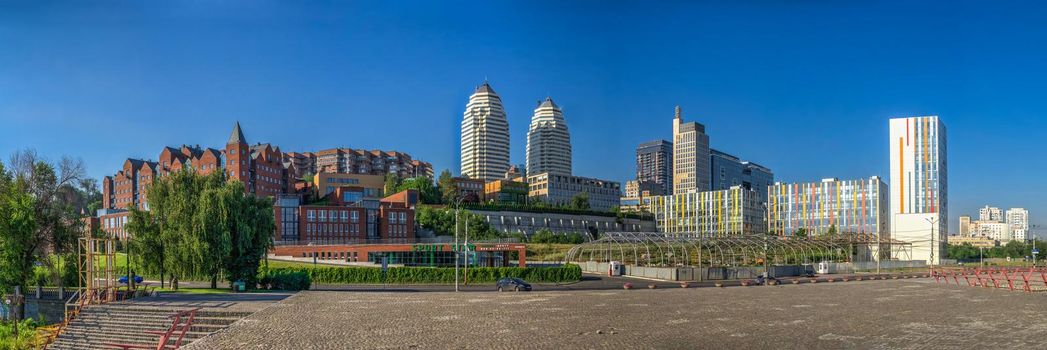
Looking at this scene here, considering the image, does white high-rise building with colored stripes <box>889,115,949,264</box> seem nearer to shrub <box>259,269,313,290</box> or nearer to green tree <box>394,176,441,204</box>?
green tree <box>394,176,441,204</box>

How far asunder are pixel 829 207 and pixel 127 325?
171 m

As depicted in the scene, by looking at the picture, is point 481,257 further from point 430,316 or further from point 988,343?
point 988,343

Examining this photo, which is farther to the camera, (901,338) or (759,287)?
(759,287)

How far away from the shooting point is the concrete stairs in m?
34.2

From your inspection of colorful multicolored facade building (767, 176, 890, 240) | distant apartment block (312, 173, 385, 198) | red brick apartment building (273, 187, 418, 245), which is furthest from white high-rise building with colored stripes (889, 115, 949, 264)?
distant apartment block (312, 173, 385, 198)

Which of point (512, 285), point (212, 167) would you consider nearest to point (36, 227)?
point (512, 285)

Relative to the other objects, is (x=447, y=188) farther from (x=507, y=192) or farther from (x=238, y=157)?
(x=238, y=157)

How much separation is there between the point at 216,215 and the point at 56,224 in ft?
35.7

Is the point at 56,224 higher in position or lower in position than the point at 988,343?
higher

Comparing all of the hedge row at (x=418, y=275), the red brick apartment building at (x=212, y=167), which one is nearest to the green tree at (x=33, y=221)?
the hedge row at (x=418, y=275)

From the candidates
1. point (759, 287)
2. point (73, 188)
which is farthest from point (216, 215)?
point (759, 287)

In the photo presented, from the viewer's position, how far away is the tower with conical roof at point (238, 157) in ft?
411

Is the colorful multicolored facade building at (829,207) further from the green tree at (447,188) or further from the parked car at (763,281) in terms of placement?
the parked car at (763,281)

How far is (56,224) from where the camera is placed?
166 ft
